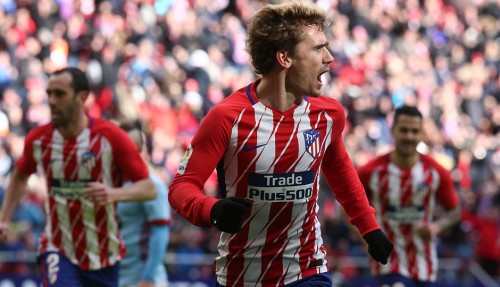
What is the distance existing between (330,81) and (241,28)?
272 centimetres

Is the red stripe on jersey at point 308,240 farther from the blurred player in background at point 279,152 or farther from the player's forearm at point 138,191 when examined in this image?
the player's forearm at point 138,191

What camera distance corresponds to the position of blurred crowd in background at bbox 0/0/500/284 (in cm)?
1791

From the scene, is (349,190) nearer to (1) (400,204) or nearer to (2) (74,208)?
(2) (74,208)

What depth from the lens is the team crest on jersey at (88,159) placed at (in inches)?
326

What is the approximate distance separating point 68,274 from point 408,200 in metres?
3.17

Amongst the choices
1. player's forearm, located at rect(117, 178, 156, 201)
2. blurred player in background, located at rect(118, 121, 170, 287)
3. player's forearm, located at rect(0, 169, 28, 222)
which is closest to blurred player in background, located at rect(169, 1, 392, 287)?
player's forearm, located at rect(117, 178, 156, 201)

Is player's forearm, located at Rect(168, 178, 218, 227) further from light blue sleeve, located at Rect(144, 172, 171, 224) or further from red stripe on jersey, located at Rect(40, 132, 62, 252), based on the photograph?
light blue sleeve, located at Rect(144, 172, 171, 224)

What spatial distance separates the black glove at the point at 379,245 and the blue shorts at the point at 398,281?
310 cm

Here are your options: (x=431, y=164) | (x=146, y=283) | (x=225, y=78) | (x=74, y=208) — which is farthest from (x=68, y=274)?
(x=225, y=78)

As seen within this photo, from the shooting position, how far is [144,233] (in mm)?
10375

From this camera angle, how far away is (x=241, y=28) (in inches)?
1016

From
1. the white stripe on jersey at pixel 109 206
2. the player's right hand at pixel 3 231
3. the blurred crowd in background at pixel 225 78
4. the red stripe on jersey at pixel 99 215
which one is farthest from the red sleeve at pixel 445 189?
the blurred crowd in background at pixel 225 78

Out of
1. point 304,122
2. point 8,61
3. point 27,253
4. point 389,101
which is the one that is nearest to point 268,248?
point 304,122

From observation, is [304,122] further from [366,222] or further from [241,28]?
[241,28]
